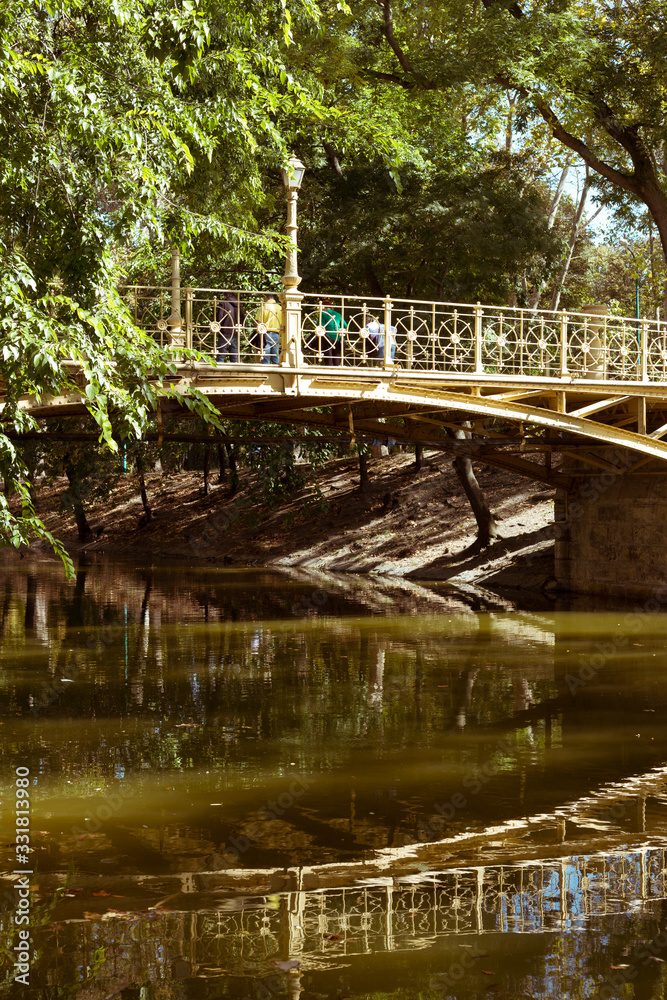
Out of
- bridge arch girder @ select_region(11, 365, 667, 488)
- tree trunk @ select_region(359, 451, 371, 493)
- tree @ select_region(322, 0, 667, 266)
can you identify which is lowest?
tree trunk @ select_region(359, 451, 371, 493)

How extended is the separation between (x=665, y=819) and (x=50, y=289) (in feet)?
22.6

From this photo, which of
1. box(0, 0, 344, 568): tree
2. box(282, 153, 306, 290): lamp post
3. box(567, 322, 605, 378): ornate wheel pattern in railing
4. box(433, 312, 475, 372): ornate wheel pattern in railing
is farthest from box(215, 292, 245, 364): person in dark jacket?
box(567, 322, 605, 378): ornate wheel pattern in railing

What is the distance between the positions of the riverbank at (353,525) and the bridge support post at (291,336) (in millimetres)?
11448

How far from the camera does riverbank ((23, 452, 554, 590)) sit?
1127 inches

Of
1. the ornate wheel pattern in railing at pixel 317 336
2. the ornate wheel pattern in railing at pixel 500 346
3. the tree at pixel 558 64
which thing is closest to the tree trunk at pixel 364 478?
the ornate wheel pattern in railing at pixel 500 346

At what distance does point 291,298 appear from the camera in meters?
16.7

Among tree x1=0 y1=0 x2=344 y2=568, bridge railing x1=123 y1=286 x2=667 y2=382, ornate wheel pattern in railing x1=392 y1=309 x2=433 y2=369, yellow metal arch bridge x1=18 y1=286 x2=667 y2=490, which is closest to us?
tree x1=0 y1=0 x2=344 y2=568

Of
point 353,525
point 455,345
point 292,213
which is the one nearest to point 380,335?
point 455,345

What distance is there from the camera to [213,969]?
16.1 feet

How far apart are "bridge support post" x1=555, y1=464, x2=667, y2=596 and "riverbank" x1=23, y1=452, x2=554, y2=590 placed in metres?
1.15

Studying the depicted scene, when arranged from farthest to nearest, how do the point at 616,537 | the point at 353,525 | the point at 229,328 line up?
the point at 353,525, the point at 616,537, the point at 229,328

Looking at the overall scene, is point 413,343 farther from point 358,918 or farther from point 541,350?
point 358,918

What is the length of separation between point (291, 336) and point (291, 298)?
64 cm

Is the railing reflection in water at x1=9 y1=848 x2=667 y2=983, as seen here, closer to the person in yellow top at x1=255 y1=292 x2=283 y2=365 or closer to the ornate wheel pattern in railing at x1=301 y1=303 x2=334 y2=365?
the ornate wheel pattern in railing at x1=301 y1=303 x2=334 y2=365
